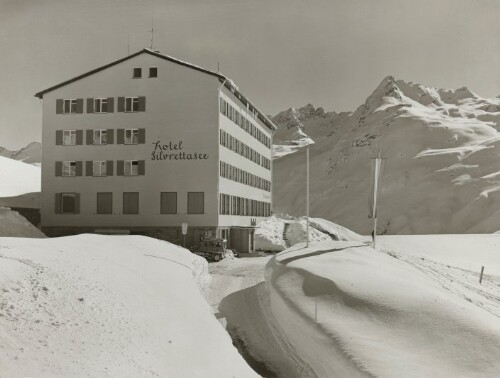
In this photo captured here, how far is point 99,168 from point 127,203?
3823mm

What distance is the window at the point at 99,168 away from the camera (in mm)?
46750

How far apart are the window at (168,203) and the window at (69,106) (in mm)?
10509

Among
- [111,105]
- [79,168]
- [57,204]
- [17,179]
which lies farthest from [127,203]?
[17,179]

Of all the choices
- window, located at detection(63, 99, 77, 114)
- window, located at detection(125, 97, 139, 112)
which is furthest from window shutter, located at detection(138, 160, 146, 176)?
window, located at detection(63, 99, 77, 114)

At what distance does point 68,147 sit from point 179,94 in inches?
396

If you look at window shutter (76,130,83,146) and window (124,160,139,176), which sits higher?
window shutter (76,130,83,146)

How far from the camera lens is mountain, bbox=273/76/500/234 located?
103 m

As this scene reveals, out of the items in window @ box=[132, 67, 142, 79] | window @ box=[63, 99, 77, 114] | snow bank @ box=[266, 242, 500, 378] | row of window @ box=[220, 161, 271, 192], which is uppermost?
window @ box=[132, 67, 142, 79]

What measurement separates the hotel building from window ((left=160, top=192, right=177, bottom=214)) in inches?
3.0

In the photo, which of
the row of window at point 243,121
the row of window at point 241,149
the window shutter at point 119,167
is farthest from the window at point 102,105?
the row of window at point 241,149

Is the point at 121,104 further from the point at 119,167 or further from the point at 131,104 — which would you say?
the point at 119,167

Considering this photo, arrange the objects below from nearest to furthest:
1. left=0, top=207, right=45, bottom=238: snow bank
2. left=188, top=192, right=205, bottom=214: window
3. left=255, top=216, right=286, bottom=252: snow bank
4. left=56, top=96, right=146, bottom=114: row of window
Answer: left=0, top=207, right=45, bottom=238: snow bank < left=188, top=192, right=205, bottom=214: window < left=56, top=96, right=146, bottom=114: row of window < left=255, top=216, right=286, bottom=252: snow bank

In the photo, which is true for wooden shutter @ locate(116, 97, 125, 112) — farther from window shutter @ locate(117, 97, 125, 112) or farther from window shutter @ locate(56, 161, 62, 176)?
window shutter @ locate(56, 161, 62, 176)

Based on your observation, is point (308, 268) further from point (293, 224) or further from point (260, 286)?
point (293, 224)
